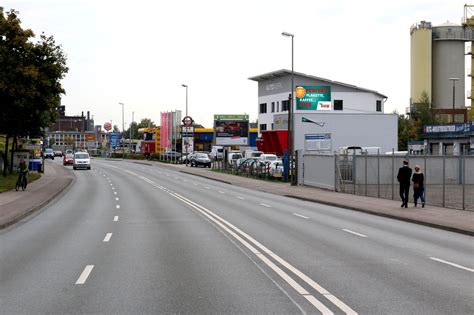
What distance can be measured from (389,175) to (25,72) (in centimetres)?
2366

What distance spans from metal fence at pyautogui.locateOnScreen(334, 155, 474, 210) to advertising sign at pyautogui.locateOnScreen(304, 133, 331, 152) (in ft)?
17.5

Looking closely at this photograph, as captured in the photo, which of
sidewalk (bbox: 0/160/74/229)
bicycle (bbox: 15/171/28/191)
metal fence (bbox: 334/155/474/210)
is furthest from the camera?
metal fence (bbox: 334/155/474/210)

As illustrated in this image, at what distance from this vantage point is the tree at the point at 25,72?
3406 centimetres

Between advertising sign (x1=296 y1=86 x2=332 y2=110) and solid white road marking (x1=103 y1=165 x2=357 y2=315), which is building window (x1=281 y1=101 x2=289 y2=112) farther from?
solid white road marking (x1=103 y1=165 x2=357 y2=315)

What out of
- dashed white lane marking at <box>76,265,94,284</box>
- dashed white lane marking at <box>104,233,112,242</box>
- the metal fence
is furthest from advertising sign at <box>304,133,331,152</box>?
dashed white lane marking at <box>76,265,94,284</box>

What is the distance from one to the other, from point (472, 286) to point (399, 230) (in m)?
8.44

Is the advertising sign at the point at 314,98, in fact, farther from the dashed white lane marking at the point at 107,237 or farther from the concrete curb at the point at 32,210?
the dashed white lane marking at the point at 107,237

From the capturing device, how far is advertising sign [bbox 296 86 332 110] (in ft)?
249

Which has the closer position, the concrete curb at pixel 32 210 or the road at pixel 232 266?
the road at pixel 232 266

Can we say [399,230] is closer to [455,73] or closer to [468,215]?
[468,215]

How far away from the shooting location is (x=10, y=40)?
1393 inches

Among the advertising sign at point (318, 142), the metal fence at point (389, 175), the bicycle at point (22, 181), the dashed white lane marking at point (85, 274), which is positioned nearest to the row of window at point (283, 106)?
the advertising sign at point (318, 142)

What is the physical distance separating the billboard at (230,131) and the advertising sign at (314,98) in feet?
33.0

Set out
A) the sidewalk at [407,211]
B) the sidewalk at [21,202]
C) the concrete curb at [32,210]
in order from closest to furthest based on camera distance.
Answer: the sidewalk at [407,211]
the concrete curb at [32,210]
the sidewalk at [21,202]
